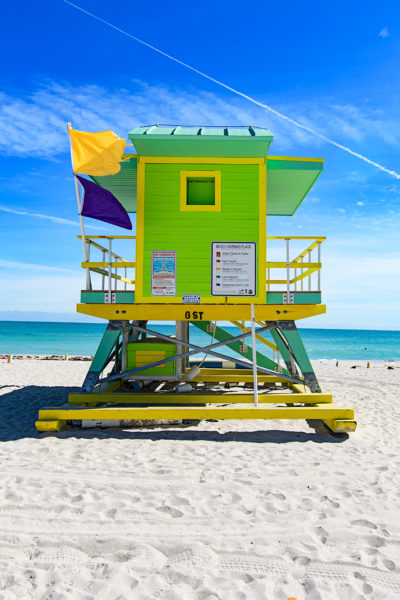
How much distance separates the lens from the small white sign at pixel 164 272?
26.5 ft

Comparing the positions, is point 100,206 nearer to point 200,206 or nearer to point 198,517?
point 200,206

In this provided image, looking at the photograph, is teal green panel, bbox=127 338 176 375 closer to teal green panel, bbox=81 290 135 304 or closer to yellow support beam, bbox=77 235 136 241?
teal green panel, bbox=81 290 135 304

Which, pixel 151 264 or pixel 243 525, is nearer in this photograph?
pixel 243 525

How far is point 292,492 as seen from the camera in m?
4.73

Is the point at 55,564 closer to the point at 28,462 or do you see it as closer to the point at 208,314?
the point at 28,462

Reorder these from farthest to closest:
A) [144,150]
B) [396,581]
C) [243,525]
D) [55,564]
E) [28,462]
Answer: [144,150] < [28,462] < [243,525] < [55,564] < [396,581]

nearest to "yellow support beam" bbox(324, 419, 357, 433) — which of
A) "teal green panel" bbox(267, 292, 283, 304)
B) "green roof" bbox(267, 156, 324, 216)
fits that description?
"teal green panel" bbox(267, 292, 283, 304)

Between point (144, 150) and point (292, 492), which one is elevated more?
point (144, 150)

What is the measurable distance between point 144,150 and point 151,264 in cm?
231

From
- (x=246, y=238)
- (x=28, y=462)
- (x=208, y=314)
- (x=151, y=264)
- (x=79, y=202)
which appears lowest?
(x=28, y=462)

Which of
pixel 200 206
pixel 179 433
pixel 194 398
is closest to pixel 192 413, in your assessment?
pixel 179 433

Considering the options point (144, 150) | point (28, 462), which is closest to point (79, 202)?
point (144, 150)

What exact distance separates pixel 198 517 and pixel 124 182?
7320mm

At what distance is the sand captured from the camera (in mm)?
3094
